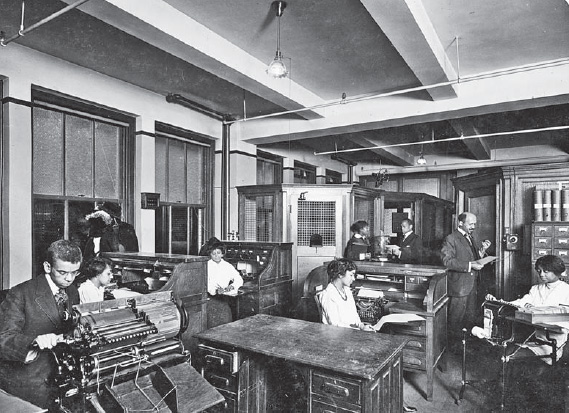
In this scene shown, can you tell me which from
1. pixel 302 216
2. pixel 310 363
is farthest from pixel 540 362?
pixel 302 216

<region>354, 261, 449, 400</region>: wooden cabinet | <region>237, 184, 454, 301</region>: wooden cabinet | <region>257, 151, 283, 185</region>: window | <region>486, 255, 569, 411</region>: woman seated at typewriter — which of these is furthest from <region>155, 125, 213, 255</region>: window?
<region>486, 255, 569, 411</region>: woman seated at typewriter

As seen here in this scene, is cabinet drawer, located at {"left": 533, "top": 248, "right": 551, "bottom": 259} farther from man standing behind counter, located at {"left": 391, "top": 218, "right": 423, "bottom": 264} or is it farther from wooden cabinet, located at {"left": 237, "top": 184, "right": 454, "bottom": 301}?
wooden cabinet, located at {"left": 237, "top": 184, "right": 454, "bottom": 301}

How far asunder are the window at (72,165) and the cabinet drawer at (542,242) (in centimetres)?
597

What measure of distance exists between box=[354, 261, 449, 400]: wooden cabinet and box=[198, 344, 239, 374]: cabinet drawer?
1.92 metres

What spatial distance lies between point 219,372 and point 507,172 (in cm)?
576

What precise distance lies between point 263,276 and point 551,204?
4256 mm

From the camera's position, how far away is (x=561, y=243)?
589cm

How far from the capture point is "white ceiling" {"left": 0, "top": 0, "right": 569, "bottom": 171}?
411cm

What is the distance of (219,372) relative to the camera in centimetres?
306

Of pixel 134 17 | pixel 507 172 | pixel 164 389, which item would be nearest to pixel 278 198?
pixel 507 172

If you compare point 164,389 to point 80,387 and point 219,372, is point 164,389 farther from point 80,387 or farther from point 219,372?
point 219,372

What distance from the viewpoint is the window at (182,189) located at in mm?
7148

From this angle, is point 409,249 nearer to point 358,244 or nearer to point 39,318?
point 358,244

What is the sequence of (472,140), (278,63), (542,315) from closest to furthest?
(542,315)
(278,63)
(472,140)
